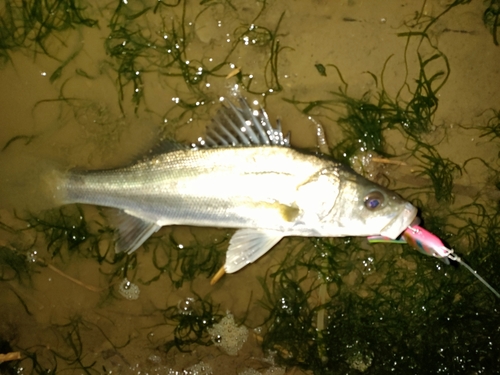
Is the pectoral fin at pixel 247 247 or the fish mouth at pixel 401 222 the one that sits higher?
the fish mouth at pixel 401 222

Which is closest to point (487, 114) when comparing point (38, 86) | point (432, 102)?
point (432, 102)

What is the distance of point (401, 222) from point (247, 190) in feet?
3.68

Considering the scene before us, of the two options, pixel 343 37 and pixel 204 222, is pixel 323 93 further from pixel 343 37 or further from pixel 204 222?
pixel 204 222

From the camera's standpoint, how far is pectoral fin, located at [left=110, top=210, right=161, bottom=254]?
10.4 ft

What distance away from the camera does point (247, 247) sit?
10.1 ft

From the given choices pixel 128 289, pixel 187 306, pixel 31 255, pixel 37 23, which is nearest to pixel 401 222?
pixel 187 306

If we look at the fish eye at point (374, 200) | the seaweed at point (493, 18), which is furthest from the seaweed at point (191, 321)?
the seaweed at point (493, 18)

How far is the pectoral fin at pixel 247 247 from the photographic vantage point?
3049 mm

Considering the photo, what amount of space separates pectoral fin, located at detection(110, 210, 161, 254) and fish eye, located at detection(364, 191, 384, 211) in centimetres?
160

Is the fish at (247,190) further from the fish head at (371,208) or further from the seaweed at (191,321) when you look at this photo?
the seaweed at (191,321)

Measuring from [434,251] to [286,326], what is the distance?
1432mm

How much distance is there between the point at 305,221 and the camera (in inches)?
114

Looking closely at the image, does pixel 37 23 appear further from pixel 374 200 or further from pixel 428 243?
pixel 428 243

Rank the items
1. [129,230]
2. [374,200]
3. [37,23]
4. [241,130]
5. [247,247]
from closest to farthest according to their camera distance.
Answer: [374,200] < [241,130] < [247,247] < [129,230] < [37,23]
